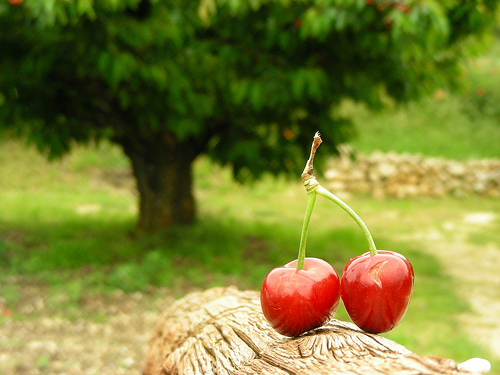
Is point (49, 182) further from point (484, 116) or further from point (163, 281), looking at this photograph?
Answer: point (484, 116)

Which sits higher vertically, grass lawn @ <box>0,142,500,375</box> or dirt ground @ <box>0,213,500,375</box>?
grass lawn @ <box>0,142,500,375</box>

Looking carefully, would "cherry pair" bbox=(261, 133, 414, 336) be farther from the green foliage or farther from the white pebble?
the green foliage

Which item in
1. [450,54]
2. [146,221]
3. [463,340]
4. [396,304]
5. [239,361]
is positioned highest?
[450,54]

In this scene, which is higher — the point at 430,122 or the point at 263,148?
the point at 430,122

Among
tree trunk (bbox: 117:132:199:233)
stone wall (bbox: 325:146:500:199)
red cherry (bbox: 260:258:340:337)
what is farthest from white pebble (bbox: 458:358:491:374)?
stone wall (bbox: 325:146:500:199)

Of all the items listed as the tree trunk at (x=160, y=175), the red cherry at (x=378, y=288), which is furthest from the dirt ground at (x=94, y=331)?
the red cherry at (x=378, y=288)

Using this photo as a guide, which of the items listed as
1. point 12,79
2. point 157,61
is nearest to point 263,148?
point 157,61

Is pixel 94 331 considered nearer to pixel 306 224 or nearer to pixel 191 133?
pixel 191 133
